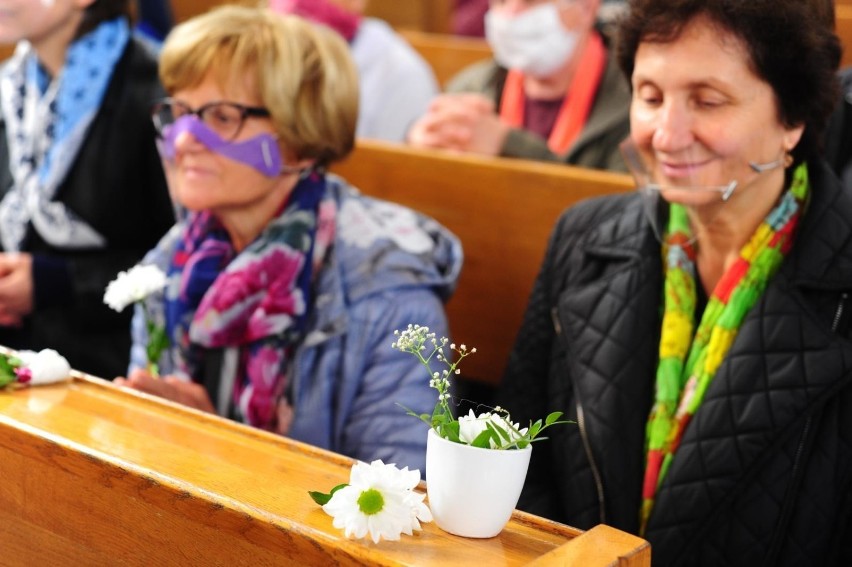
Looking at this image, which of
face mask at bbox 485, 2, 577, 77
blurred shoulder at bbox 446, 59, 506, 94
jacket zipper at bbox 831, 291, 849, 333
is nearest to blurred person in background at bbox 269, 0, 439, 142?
blurred shoulder at bbox 446, 59, 506, 94

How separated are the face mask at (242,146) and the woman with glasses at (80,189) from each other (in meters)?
0.53

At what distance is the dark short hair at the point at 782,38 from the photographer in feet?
5.90

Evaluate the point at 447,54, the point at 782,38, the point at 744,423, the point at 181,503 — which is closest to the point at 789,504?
the point at 744,423

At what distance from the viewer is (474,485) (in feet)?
4.04

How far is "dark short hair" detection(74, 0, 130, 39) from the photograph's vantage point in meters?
2.87

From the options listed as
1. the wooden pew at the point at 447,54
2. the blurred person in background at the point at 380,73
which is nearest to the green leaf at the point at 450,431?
the blurred person in background at the point at 380,73

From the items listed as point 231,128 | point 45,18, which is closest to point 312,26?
point 231,128

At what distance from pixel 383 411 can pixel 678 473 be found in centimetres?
54

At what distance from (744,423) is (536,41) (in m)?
2.05

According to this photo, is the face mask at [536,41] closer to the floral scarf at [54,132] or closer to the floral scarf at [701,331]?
the floral scarf at [54,132]

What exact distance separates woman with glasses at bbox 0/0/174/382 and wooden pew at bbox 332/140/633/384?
612mm

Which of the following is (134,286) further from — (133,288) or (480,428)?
(480,428)

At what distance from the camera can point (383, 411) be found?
7.04 feet

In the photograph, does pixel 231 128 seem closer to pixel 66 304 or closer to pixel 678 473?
pixel 66 304
